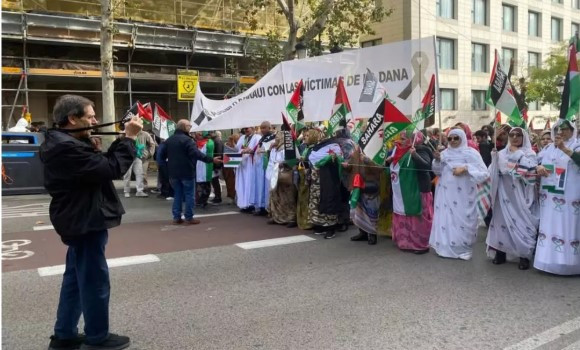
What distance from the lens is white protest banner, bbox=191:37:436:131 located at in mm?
7199

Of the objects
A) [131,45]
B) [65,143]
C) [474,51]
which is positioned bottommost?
[65,143]

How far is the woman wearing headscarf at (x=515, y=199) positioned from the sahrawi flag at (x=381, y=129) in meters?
1.21

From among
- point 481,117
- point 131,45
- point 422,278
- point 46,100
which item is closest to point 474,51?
point 481,117

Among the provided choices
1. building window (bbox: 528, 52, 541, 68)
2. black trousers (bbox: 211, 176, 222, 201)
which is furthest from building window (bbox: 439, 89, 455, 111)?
black trousers (bbox: 211, 176, 222, 201)

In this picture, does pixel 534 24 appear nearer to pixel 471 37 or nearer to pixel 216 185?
pixel 471 37

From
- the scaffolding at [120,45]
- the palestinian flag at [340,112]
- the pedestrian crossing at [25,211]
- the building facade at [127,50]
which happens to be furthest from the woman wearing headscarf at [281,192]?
the scaffolding at [120,45]

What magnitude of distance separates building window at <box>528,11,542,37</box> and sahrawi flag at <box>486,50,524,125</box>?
34775mm

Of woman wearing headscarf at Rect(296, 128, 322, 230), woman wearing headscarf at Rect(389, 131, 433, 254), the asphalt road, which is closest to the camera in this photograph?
the asphalt road

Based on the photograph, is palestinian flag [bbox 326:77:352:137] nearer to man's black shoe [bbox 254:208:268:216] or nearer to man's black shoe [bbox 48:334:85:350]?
man's black shoe [bbox 254:208:268:216]

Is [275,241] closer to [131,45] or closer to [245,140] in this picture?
[245,140]

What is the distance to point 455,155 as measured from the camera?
6.39m

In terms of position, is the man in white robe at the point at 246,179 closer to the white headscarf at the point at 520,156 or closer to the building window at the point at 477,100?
the white headscarf at the point at 520,156

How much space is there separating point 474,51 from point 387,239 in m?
28.7

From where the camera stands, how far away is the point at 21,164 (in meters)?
12.2
